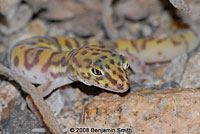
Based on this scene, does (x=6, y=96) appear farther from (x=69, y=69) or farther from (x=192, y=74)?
(x=192, y=74)

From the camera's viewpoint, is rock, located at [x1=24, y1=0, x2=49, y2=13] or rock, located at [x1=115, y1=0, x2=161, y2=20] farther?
rock, located at [x1=115, y1=0, x2=161, y2=20]

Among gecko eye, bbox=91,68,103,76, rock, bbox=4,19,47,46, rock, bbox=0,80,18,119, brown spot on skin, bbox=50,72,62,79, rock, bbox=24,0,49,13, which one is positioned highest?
rock, bbox=24,0,49,13

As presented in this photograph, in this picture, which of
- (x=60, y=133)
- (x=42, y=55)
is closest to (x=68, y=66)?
(x=42, y=55)

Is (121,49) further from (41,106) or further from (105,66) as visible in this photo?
(41,106)

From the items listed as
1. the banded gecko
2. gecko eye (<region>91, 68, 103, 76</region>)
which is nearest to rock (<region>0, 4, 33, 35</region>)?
the banded gecko

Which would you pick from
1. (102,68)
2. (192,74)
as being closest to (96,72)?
(102,68)

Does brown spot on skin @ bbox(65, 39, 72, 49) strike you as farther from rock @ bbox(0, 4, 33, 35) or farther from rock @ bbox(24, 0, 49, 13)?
rock @ bbox(0, 4, 33, 35)

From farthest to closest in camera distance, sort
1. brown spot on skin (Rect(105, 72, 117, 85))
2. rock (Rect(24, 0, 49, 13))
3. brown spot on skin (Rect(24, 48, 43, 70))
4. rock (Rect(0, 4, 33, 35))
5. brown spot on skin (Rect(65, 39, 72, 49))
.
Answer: rock (Rect(0, 4, 33, 35)) < rock (Rect(24, 0, 49, 13)) < brown spot on skin (Rect(65, 39, 72, 49)) < brown spot on skin (Rect(24, 48, 43, 70)) < brown spot on skin (Rect(105, 72, 117, 85))
